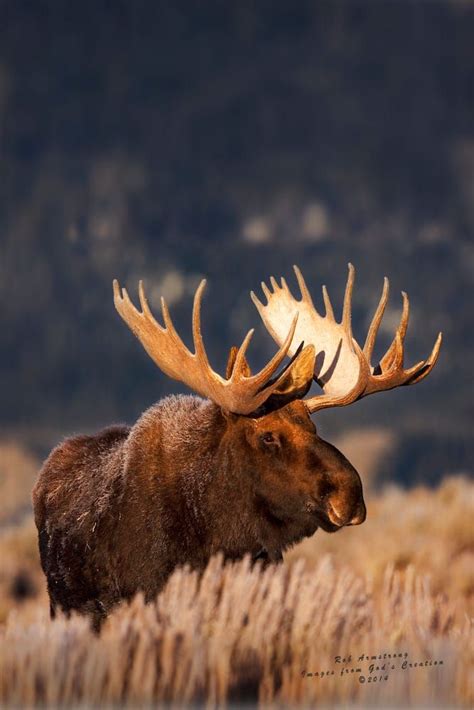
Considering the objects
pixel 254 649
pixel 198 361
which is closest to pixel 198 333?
pixel 198 361

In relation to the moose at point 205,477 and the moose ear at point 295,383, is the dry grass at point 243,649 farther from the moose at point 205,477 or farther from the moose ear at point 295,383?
the moose ear at point 295,383

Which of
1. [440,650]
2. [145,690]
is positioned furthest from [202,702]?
[440,650]

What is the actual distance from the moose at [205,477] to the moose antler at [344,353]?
0.01 metres

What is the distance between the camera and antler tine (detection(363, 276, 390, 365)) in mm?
5355

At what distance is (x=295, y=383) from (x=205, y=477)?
606 millimetres

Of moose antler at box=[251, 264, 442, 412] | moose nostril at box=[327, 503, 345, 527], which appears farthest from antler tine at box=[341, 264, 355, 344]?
moose nostril at box=[327, 503, 345, 527]

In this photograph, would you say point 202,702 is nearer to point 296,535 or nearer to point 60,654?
point 60,654

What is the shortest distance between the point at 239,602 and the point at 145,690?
0.54 m

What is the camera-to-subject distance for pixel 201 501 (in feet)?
16.0

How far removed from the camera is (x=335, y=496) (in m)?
4.65

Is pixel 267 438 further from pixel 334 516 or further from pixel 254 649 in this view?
pixel 254 649

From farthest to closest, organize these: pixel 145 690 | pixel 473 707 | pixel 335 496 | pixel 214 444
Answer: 1. pixel 214 444
2. pixel 335 496
3. pixel 473 707
4. pixel 145 690

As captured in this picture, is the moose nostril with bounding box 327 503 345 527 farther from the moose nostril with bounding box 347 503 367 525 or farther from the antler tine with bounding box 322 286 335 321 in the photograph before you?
the antler tine with bounding box 322 286 335 321

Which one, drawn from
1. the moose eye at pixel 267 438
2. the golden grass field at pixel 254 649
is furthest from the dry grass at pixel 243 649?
the moose eye at pixel 267 438
